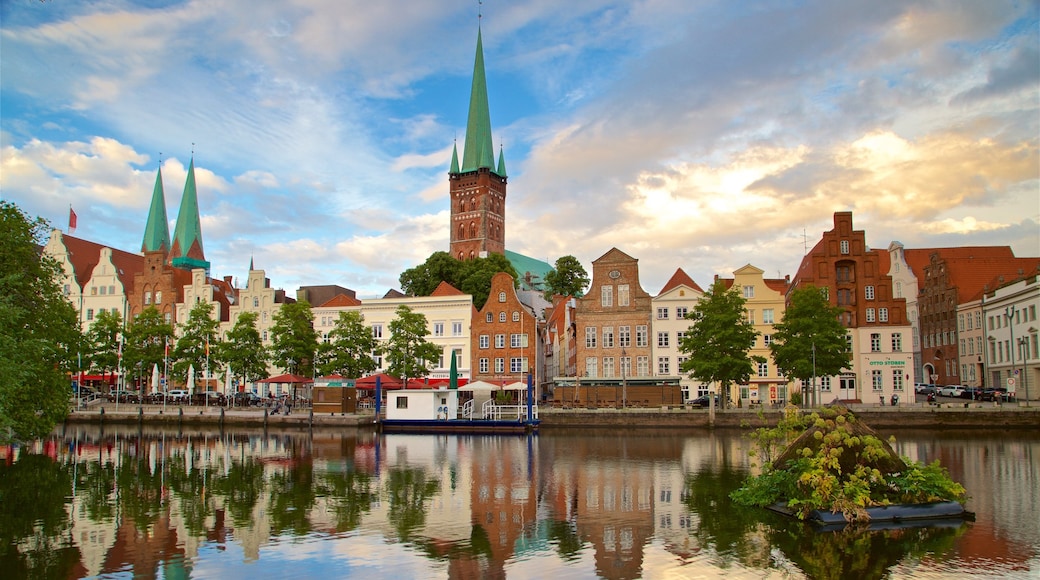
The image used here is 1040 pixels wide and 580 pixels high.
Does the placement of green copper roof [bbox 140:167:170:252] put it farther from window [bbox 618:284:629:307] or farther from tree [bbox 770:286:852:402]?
tree [bbox 770:286:852:402]

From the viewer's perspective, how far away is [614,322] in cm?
7219

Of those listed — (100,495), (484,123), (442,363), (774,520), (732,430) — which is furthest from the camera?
(484,123)

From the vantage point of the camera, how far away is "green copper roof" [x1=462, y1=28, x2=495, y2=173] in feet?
504

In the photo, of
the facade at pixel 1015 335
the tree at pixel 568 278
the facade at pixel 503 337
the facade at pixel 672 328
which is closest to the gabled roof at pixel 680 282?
the facade at pixel 672 328

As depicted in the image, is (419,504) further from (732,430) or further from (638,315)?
(638,315)

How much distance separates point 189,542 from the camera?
19.0 m

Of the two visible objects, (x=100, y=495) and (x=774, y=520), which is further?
(x=100, y=495)

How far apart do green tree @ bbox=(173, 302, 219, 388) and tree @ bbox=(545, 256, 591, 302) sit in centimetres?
4878

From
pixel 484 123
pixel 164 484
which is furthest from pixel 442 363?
pixel 484 123

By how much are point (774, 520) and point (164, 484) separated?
20.6 m

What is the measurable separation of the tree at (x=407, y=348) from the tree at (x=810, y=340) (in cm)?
2764

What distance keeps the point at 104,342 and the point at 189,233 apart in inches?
2538

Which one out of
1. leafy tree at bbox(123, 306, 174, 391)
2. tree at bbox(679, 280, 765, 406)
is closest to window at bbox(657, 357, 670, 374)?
tree at bbox(679, 280, 765, 406)

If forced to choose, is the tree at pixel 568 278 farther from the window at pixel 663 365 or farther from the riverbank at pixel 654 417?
the riverbank at pixel 654 417
